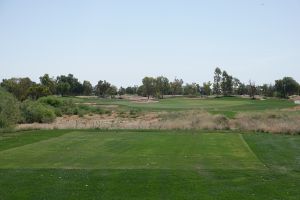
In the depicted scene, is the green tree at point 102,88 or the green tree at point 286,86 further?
the green tree at point 102,88

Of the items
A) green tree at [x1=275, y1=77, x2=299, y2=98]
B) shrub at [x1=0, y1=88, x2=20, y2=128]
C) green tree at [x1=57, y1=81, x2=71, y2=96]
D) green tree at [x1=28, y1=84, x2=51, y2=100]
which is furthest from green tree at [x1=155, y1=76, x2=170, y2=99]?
shrub at [x1=0, y1=88, x2=20, y2=128]

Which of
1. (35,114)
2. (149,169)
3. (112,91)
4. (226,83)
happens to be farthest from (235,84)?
(149,169)

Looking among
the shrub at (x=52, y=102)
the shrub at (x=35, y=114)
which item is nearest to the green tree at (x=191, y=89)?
the shrub at (x=52, y=102)

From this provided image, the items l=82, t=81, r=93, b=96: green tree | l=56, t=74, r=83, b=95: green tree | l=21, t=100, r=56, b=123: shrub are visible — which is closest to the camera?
l=21, t=100, r=56, b=123: shrub

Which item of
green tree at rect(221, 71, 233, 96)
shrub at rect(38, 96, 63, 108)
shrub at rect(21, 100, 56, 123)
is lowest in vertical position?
shrub at rect(21, 100, 56, 123)

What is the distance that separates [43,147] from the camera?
29.8m

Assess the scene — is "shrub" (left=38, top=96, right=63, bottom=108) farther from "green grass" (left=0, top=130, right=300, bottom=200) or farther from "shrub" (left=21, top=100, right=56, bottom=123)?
"green grass" (left=0, top=130, right=300, bottom=200)

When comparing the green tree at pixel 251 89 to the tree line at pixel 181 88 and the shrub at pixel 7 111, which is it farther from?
the shrub at pixel 7 111

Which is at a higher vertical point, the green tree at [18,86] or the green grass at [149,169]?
the green tree at [18,86]

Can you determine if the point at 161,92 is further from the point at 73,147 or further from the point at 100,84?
the point at 73,147

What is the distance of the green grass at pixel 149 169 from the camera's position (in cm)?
1612

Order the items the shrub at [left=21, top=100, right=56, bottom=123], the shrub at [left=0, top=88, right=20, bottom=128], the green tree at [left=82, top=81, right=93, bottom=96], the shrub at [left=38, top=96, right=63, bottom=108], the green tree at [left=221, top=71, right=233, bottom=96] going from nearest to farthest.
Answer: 1. the shrub at [left=0, top=88, right=20, bottom=128]
2. the shrub at [left=21, top=100, right=56, bottom=123]
3. the shrub at [left=38, top=96, right=63, bottom=108]
4. the green tree at [left=221, top=71, right=233, bottom=96]
5. the green tree at [left=82, top=81, right=93, bottom=96]

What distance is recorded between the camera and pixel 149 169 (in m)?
20.6

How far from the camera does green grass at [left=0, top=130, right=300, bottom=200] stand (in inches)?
635
